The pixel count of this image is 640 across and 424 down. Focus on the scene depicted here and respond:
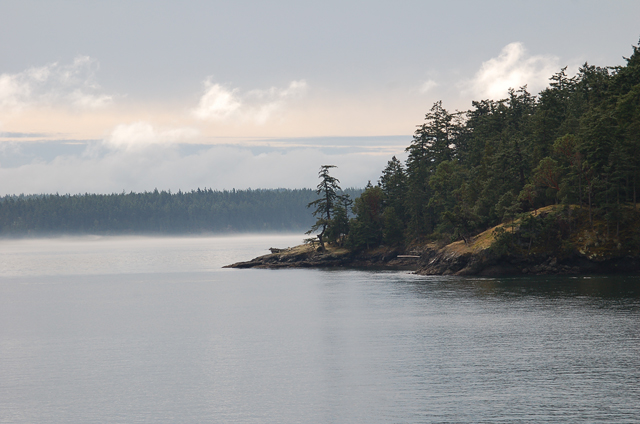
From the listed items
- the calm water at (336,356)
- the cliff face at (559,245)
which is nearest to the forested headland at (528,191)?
the cliff face at (559,245)

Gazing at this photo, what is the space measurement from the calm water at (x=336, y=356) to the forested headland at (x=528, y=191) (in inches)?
404

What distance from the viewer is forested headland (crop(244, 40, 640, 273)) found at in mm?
103000

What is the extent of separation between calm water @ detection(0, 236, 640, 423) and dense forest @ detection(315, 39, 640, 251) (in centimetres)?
1798

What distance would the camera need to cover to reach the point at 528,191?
11200 centimetres

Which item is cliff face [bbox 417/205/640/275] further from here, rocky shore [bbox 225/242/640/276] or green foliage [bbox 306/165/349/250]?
green foliage [bbox 306/165/349/250]

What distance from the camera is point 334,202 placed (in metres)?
168

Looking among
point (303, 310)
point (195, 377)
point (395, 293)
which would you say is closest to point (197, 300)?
point (303, 310)

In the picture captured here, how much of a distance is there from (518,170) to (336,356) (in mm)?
81235

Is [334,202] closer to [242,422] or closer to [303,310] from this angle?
[303,310]

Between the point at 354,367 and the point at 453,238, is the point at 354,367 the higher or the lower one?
the lower one

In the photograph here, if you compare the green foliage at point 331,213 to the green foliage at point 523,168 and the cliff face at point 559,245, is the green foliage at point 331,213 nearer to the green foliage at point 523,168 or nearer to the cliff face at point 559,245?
the green foliage at point 523,168

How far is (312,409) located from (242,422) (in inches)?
181

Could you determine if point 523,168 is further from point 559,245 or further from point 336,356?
point 336,356

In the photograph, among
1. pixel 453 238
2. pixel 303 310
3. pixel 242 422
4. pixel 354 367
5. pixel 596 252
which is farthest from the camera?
pixel 453 238
